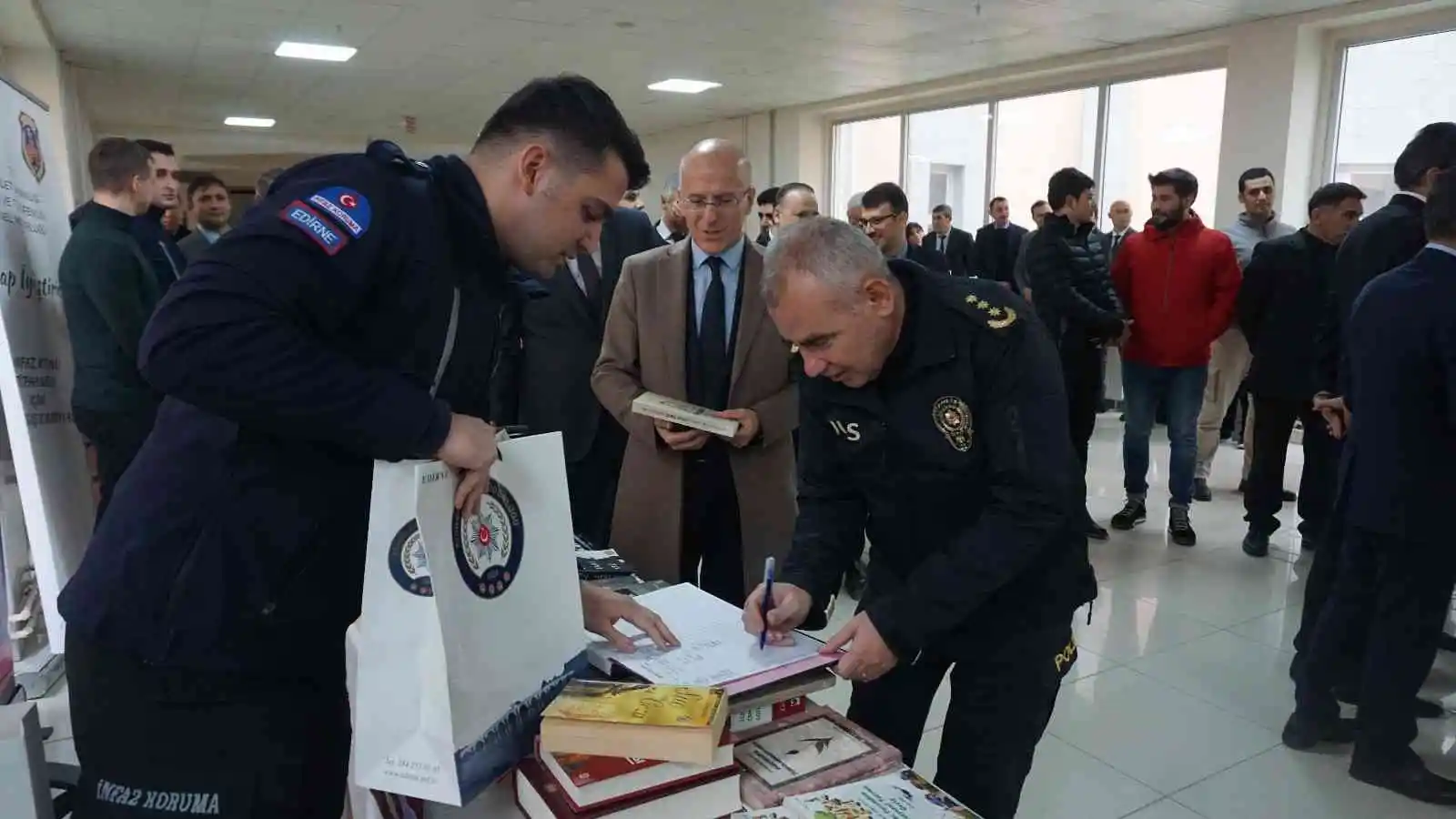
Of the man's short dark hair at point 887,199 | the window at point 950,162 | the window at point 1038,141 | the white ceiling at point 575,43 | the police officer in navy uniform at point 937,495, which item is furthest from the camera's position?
the window at point 950,162

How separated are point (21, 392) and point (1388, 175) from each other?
25.5 feet

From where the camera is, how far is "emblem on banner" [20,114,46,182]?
8.71ft

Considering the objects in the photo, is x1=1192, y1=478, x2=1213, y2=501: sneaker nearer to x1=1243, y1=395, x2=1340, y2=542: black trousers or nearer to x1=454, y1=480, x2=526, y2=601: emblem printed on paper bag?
x1=1243, y1=395, x2=1340, y2=542: black trousers

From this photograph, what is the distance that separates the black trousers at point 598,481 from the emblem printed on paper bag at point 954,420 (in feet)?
4.54

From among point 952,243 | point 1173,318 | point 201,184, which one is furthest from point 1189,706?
point 952,243

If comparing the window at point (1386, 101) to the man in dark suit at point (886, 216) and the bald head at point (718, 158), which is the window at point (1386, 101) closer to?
the man in dark suit at point (886, 216)

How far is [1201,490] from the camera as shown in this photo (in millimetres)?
5090

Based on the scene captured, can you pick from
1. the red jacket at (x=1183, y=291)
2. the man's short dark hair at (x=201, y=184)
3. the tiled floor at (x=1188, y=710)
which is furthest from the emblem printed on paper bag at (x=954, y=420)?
the man's short dark hair at (x=201, y=184)

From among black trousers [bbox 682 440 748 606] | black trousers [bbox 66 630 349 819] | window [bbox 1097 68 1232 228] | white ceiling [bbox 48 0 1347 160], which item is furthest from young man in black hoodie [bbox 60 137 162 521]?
window [bbox 1097 68 1232 228]

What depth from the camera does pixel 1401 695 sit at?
2301mm

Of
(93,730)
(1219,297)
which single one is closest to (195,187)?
(93,730)

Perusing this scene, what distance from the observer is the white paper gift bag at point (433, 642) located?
0.91m

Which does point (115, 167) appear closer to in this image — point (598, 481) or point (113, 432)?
point (113, 432)

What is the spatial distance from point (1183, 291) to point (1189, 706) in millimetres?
2108
